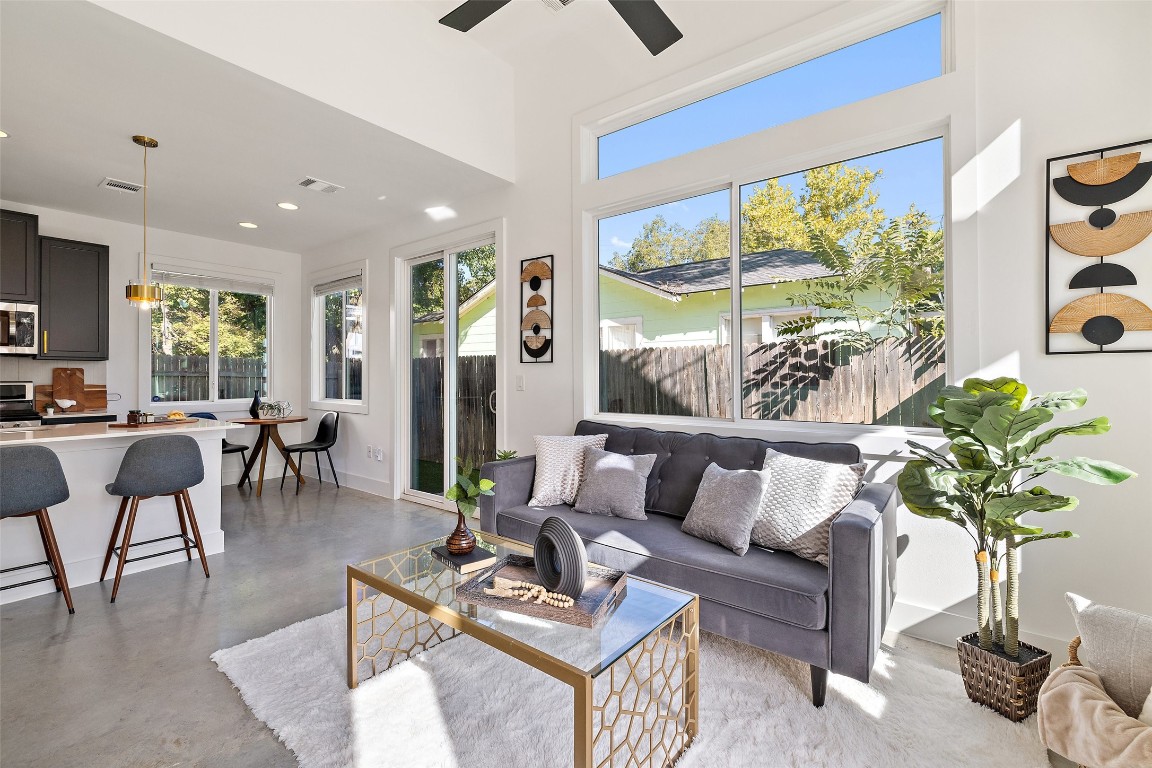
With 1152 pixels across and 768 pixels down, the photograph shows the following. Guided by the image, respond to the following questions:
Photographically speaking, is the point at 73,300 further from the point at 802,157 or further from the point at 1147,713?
the point at 1147,713

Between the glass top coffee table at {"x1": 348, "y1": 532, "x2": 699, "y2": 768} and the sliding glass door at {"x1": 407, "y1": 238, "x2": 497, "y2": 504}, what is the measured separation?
2293 millimetres

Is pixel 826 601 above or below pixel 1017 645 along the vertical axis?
above

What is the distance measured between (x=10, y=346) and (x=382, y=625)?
4.47 m

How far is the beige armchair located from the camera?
3.87 ft

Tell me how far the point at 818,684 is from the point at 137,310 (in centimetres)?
658

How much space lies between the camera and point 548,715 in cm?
187

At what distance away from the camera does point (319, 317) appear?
250 inches

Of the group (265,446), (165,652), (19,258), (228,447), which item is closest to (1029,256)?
(165,652)

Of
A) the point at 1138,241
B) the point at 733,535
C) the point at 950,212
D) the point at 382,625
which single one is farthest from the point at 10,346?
the point at 1138,241

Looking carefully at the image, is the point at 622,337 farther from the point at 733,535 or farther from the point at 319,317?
the point at 319,317

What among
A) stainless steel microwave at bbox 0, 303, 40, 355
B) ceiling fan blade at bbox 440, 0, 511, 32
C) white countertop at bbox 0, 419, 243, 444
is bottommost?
white countertop at bbox 0, 419, 243, 444

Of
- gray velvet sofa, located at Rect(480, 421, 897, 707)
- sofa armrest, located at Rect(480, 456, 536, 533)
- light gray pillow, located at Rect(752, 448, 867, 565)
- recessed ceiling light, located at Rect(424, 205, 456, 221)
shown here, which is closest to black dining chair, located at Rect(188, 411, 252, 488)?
recessed ceiling light, located at Rect(424, 205, 456, 221)

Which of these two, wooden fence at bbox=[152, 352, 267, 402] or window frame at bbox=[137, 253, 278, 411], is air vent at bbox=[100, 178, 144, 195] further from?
wooden fence at bbox=[152, 352, 267, 402]

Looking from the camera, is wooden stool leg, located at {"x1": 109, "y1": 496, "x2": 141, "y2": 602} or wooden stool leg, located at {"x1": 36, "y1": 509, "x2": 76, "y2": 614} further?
wooden stool leg, located at {"x1": 109, "y1": 496, "x2": 141, "y2": 602}
